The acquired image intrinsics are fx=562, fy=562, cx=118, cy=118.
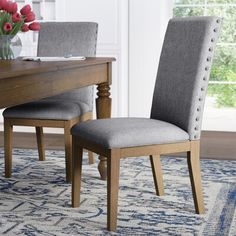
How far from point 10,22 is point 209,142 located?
235 centimetres

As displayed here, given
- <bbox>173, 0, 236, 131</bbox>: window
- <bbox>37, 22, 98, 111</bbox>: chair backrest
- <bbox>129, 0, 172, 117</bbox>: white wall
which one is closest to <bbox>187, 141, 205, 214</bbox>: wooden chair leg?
<bbox>37, 22, 98, 111</bbox>: chair backrest

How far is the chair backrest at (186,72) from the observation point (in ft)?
9.02

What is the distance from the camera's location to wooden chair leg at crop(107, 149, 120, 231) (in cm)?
259

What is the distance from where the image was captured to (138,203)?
3080mm

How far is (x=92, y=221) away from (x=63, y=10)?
3.12 meters

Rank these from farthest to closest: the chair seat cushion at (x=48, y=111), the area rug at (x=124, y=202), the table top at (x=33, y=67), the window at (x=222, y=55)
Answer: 1. the window at (x=222, y=55)
2. the chair seat cushion at (x=48, y=111)
3. the area rug at (x=124, y=202)
4. the table top at (x=33, y=67)

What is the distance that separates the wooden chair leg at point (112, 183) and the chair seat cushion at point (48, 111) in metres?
0.91

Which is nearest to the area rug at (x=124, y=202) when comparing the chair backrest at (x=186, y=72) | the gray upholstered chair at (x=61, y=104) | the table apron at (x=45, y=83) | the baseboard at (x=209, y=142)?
the gray upholstered chair at (x=61, y=104)

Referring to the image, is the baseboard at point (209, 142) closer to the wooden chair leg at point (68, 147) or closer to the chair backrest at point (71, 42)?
the chair backrest at point (71, 42)

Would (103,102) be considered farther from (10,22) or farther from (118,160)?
Answer: (118,160)

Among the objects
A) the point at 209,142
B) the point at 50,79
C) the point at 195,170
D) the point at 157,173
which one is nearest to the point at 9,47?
the point at 50,79

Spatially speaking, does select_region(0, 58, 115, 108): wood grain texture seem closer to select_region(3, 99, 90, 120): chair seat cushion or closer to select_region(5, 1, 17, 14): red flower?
select_region(3, 99, 90, 120): chair seat cushion

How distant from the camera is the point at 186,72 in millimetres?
2822

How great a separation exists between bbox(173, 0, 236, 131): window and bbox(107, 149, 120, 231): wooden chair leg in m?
3.04
